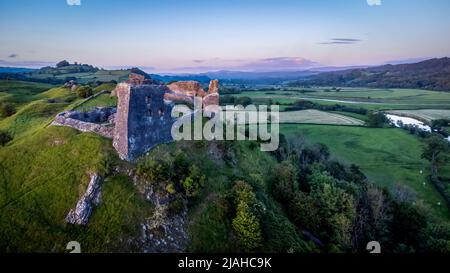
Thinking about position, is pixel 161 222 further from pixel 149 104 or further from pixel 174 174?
pixel 149 104

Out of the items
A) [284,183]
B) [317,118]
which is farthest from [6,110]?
[317,118]

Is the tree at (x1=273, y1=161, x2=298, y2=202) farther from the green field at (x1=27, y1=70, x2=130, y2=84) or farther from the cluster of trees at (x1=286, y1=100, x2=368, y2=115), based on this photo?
the green field at (x1=27, y1=70, x2=130, y2=84)

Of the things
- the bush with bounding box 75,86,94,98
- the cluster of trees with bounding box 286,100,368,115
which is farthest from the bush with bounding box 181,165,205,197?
the cluster of trees with bounding box 286,100,368,115

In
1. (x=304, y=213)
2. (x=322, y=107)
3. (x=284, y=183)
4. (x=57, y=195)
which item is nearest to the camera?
(x=57, y=195)

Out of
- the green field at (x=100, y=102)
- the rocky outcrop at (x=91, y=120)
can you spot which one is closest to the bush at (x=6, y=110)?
the green field at (x=100, y=102)

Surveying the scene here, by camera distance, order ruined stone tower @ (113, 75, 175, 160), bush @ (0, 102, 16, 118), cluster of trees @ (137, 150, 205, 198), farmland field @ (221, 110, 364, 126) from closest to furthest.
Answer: cluster of trees @ (137, 150, 205, 198) < ruined stone tower @ (113, 75, 175, 160) < bush @ (0, 102, 16, 118) < farmland field @ (221, 110, 364, 126)
